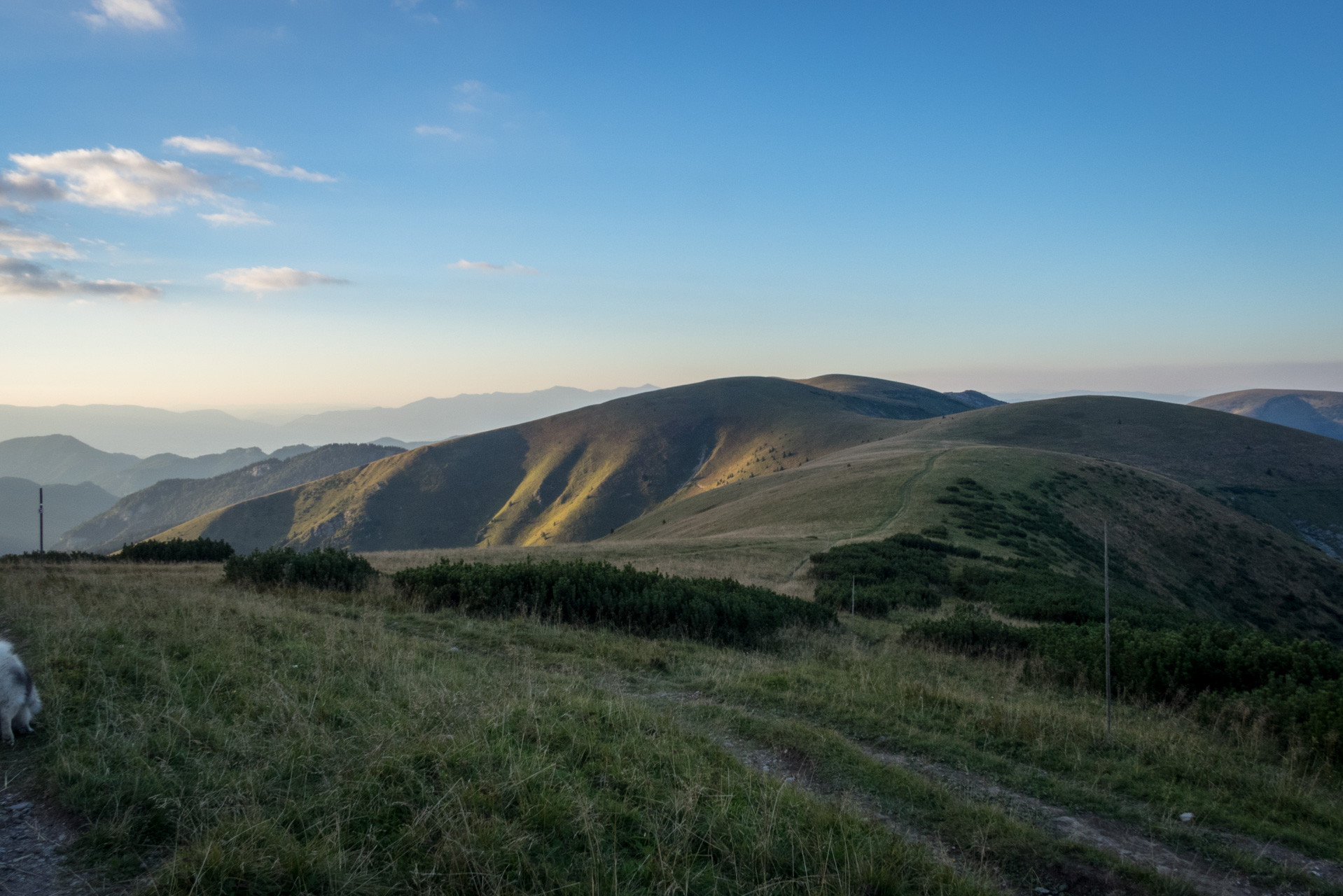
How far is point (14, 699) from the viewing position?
205 inches

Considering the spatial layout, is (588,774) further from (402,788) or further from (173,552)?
(173,552)

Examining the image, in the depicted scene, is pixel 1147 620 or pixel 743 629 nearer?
pixel 743 629

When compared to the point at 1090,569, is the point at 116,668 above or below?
above

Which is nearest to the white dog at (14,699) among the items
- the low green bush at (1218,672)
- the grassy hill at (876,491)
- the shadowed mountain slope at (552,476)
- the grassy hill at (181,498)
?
the low green bush at (1218,672)

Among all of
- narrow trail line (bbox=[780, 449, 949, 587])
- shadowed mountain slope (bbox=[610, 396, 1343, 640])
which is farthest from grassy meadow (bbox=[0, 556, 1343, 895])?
shadowed mountain slope (bbox=[610, 396, 1343, 640])

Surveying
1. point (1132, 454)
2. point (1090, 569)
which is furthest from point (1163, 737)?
point (1132, 454)

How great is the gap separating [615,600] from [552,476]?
394ft

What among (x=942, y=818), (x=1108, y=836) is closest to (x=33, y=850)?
(x=942, y=818)

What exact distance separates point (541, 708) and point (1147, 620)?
1703 centimetres

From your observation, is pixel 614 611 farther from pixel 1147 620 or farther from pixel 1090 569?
pixel 1090 569

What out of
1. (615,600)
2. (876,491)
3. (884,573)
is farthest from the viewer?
(876,491)

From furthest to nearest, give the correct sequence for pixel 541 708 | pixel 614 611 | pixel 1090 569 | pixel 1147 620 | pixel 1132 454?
pixel 1132 454, pixel 1090 569, pixel 1147 620, pixel 614 611, pixel 541 708

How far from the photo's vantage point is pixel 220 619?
30.9 feet

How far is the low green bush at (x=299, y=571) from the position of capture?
15.2 m
